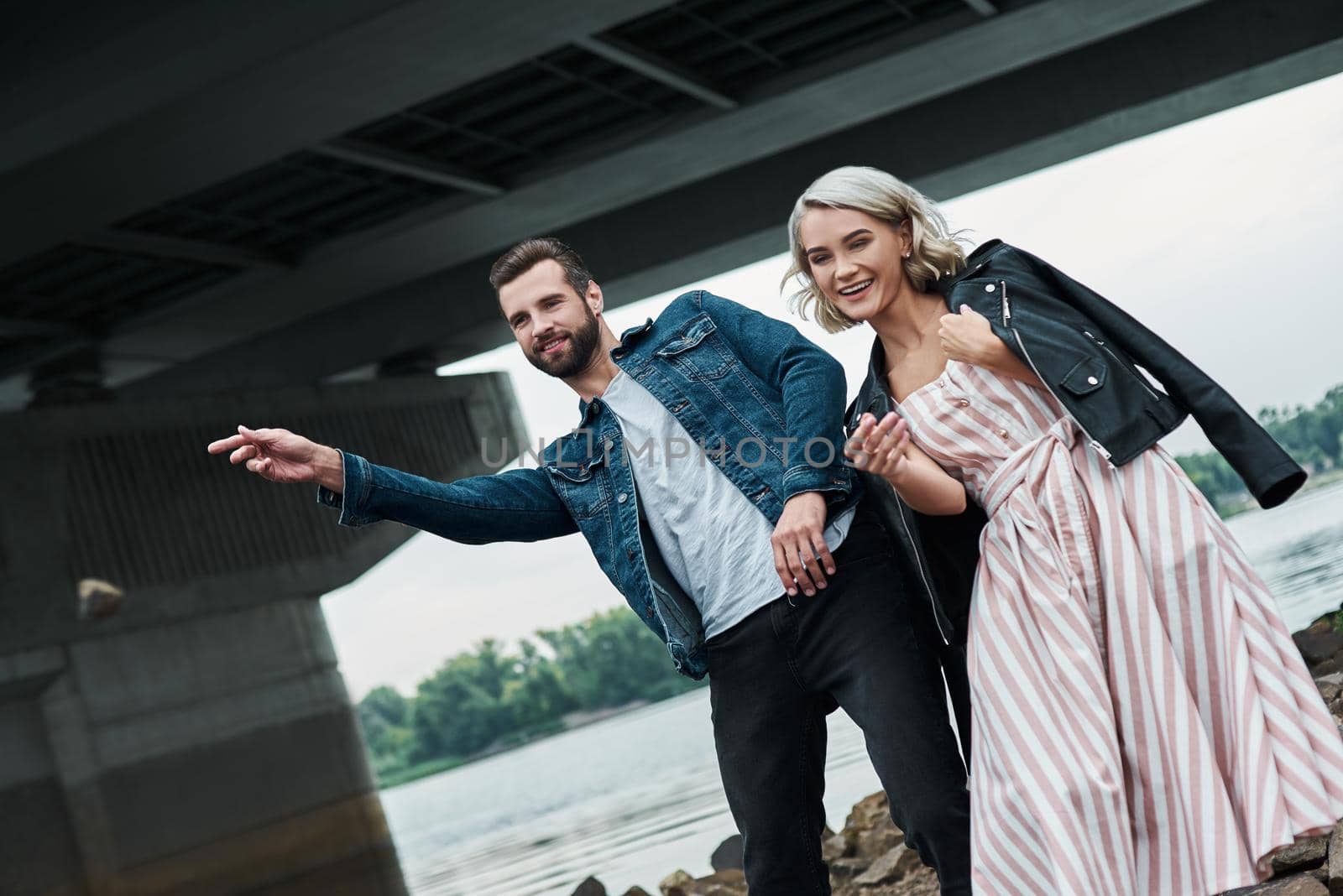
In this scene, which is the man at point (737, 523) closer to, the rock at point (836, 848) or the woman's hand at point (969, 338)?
the woman's hand at point (969, 338)

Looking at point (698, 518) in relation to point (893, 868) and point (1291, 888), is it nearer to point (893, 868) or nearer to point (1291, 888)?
point (1291, 888)

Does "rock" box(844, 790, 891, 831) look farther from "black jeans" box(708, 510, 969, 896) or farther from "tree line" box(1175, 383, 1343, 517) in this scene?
"tree line" box(1175, 383, 1343, 517)

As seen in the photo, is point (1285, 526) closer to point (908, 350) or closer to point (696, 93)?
point (696, 93)

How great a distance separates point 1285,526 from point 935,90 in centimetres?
614

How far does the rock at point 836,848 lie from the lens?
597 cm

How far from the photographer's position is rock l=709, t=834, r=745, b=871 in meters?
6.57

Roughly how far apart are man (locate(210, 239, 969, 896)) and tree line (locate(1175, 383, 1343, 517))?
8.53 m

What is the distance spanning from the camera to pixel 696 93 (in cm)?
857

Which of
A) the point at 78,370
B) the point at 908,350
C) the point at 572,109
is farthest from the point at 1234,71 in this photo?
the point at 78,370

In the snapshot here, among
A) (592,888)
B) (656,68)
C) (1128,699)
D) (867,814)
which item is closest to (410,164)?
(656,68)

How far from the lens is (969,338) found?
2.47m

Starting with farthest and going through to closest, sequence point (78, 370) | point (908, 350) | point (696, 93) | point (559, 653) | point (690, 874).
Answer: point (559, 653)
point (78, 370)
point (696, 93)
point (690, 874)
point (908, 350)

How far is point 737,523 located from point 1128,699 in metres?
0.80

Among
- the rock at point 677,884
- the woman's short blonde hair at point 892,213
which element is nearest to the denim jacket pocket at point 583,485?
the woman's short blonde hair at point 892,213
